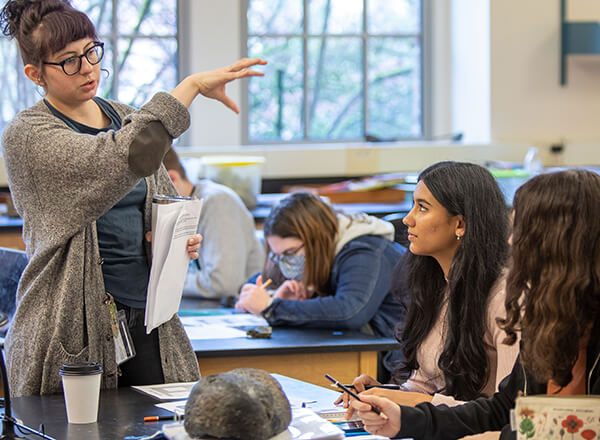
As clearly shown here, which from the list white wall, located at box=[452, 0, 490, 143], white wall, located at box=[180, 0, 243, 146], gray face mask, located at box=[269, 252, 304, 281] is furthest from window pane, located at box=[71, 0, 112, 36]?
gray face mask, located at box=[269, 252, 304, 281]

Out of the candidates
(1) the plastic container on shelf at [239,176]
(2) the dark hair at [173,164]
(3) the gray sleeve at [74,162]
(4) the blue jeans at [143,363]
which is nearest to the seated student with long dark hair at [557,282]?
(3) the gray sleeve at [74,162]

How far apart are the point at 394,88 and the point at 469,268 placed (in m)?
4.37

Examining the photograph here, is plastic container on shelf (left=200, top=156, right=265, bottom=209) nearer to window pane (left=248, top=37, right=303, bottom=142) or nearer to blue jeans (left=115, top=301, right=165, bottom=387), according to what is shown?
window pane (left=248, top=37, right=303, bottom=142)

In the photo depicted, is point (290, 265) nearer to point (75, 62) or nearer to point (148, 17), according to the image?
point (75, 62)

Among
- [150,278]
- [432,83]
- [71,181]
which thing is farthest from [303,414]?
[432,83]

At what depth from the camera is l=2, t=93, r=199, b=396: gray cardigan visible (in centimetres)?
166

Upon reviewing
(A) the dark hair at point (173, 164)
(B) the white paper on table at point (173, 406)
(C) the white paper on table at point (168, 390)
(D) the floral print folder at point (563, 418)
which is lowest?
(C) the white paper on table at point (168, 390)

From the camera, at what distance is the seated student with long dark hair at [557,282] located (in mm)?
1273

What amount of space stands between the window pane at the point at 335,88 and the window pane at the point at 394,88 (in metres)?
0.10

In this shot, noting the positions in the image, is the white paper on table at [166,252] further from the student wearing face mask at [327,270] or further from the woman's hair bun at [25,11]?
the student wearing face mask at [327,270]

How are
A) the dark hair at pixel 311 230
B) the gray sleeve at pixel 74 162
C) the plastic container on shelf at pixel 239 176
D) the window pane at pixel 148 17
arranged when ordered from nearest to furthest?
the gray sleeve at pixel 74 162, the dark hair at pixel 311 230, the plastic container on shelf at pixel 239 176, the window pane at pixel 148 17

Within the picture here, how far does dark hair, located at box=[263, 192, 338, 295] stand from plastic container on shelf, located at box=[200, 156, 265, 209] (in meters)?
1.60

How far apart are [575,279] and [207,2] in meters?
4.61

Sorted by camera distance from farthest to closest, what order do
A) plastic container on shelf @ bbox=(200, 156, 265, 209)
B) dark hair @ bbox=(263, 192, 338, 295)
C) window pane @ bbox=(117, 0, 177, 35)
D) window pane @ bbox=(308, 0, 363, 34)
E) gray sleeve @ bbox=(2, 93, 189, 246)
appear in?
window pane @ bbox=(308, 0, 363, 34) < window pane @ bbox=(117, 0, 177, 35) < plastic container on shelf @ bbox=(200, 156, 265, 209) < dark hair @ bbox=(263, 192, 338, 295) < gray sleeve @ bbox=(2, 93, 189, 246)
